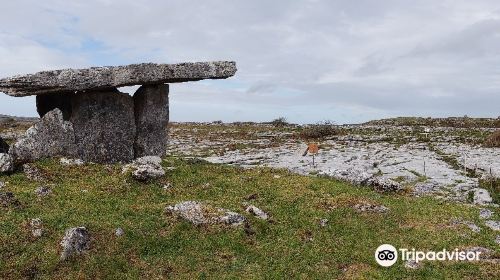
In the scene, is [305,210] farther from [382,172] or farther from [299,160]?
[299,160]

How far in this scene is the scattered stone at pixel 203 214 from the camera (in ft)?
64.0

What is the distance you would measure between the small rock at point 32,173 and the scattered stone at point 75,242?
734cm

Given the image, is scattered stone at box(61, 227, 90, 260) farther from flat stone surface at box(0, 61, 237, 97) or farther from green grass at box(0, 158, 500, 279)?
flat stone surface at box(0, 61, 237, 97)

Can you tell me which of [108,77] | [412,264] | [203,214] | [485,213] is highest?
[108,77]

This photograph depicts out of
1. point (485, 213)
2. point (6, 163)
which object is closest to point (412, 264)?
point (485, 213)

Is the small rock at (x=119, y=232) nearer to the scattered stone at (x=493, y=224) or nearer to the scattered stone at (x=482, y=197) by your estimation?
the scattered stone at (x=493, y=224)

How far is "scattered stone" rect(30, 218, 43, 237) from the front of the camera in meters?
17.8

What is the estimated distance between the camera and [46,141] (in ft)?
88.8

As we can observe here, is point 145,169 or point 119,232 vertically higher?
point 145,169

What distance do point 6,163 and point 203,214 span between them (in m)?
10.9

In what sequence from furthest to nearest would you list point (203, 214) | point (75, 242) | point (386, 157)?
1. point (386, 157)
2. point (203, 214)
3. point (75, 242)

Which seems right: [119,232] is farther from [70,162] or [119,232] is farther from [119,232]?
[70,162]

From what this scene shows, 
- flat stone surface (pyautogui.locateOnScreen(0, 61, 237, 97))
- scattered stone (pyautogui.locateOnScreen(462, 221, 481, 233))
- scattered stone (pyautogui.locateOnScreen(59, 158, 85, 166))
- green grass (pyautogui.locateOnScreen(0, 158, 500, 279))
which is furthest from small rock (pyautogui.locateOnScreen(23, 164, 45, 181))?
scattered stone (pyautogui.locateOnScreen(462, 221, 481, 233))

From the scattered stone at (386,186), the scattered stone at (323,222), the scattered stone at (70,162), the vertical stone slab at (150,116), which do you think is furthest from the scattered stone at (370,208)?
the vertical stone slab at (150,116)
